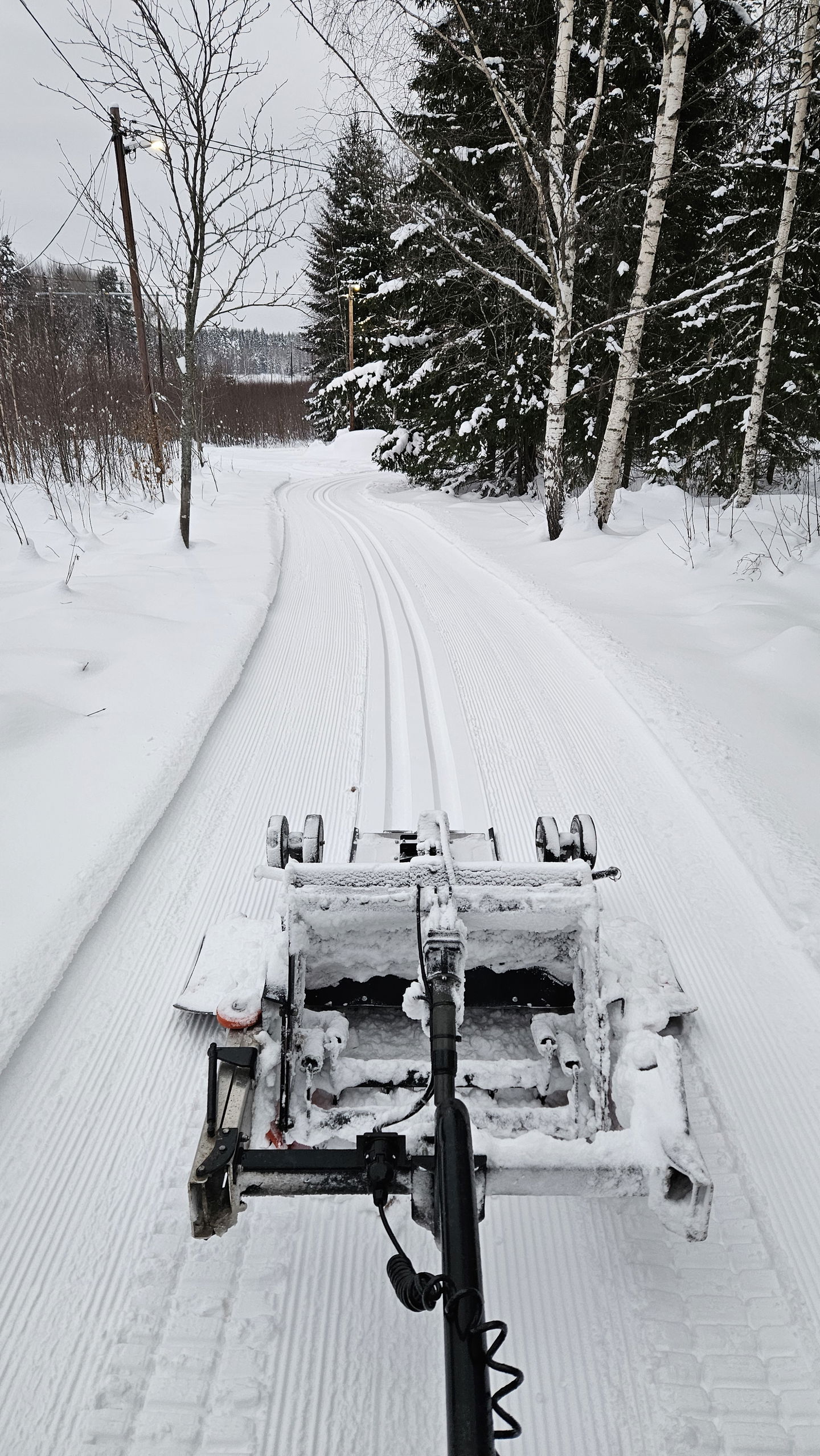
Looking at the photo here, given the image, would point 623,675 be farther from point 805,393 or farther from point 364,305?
point 364,305

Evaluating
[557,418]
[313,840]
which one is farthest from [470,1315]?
[557,418]

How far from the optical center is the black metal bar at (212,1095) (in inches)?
61.4

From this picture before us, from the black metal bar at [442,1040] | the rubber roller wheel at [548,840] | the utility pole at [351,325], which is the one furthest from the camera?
the utility pole at [351,325]

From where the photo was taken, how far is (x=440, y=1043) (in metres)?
1.51

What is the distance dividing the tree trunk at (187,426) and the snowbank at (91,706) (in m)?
0.32

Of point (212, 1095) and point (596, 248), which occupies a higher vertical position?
point (596, 248)

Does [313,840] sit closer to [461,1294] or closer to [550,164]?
[461,1294]

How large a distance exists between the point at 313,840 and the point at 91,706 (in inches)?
106

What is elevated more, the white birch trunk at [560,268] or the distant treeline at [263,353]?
the distant treeline at [263,353]

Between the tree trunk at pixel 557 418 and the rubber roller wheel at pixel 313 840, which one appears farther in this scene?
the tree trunk at pixel 557 418

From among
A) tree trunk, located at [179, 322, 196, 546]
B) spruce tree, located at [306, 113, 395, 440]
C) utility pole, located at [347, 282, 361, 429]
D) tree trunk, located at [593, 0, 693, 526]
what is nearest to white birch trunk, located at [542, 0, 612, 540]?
tree trunk, located at [593, 0, 693, 526]

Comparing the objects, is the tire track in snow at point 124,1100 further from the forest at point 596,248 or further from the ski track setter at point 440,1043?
the forest at point 596,248

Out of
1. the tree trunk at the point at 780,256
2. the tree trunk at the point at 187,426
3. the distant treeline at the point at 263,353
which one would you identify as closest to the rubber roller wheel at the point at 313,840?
the tree trunk at the point at 187,426

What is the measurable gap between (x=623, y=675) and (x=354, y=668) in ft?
6.52
